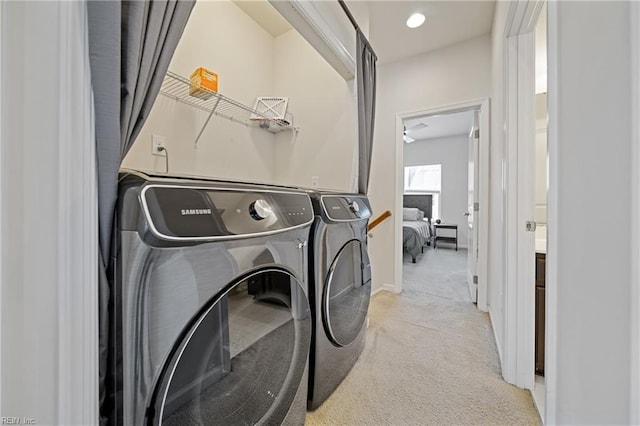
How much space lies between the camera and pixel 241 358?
0.78 metres

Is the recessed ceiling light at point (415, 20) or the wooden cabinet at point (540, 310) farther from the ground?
the recessed ceiling light at point (415, 20)

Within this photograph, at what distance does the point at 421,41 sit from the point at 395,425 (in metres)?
3.12

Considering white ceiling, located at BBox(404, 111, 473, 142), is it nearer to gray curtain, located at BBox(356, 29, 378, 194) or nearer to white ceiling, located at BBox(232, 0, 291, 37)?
gray curtain, located at BBox(356, 29, 378, 194)

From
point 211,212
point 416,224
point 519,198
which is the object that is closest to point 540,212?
point 519,198

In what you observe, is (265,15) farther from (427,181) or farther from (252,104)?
(427,181)

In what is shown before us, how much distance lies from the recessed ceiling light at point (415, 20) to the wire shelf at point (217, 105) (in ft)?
4.58

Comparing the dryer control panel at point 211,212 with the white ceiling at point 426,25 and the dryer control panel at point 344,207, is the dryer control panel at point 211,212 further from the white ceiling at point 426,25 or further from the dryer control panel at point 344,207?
the white ceiling at point 426,25

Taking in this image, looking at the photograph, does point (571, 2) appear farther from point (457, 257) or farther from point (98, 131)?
point (457, 257)

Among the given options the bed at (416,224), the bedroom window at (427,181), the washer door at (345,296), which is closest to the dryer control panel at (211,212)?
the washer door at (345,296)

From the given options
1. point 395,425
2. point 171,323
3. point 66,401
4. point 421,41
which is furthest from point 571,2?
point 421,41

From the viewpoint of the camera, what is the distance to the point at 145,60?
2.07 ft

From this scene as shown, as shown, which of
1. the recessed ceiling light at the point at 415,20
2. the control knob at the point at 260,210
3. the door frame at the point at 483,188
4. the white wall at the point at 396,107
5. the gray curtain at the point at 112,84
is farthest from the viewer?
the white wall at the point at 396,107

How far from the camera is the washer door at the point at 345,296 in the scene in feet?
3.97

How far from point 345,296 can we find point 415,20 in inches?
97.3
